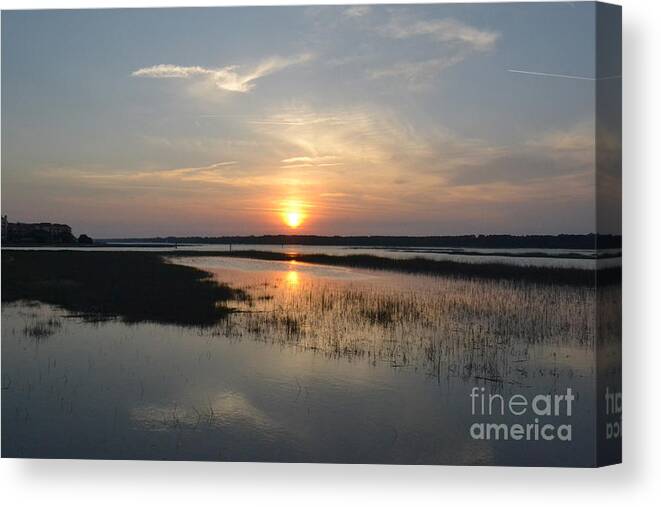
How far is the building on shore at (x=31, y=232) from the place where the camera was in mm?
7461

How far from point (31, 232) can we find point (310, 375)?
347 cm

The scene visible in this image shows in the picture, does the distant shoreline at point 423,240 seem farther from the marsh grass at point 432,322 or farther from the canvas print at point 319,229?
the marsh grass at point 432,322

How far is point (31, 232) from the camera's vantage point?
7.46m

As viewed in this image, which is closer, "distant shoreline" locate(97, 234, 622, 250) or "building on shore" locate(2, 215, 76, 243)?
"distant shoreline" locate(97, 234, 622, 250)

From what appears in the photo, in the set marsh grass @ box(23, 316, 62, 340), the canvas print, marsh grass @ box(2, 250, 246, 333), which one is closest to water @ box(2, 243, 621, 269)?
the canvas print

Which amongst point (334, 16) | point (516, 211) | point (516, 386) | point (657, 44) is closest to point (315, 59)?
point (334, 16)

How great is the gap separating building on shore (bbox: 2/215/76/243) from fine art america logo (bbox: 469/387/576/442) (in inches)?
193

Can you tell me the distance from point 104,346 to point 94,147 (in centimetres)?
222

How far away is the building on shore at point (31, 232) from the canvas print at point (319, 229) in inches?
0.9

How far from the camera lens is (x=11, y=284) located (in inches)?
292

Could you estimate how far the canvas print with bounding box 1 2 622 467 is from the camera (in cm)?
685

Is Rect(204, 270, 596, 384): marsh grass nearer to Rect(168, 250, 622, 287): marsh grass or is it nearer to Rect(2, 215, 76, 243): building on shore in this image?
Rect(168, 250, 622, 287): marsh grass

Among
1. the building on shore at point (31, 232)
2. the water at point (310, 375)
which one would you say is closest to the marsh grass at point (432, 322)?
the water at point (310, 375)

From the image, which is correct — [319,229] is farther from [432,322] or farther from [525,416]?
[525,416]
